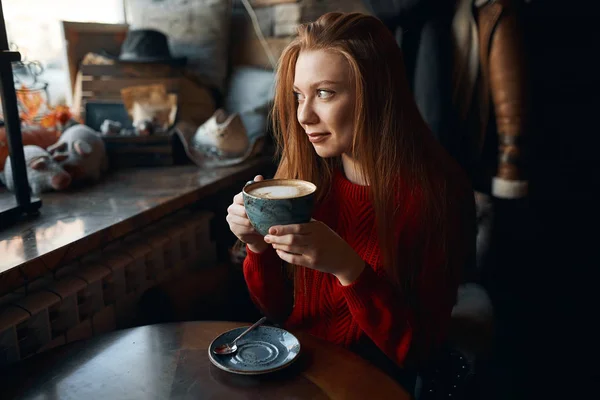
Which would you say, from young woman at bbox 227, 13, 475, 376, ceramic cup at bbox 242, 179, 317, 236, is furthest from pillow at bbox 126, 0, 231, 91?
ceramic cup at bbox 242, 179, 317, 236

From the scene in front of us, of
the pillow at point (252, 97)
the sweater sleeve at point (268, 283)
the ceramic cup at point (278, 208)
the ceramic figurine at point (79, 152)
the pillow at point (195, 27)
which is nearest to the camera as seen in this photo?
the ceramic cup at point (278, 208)

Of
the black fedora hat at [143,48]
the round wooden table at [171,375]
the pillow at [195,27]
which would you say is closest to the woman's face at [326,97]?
the round wooden table at [171,375]

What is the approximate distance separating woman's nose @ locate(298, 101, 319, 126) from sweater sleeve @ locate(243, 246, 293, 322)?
11.8 inches

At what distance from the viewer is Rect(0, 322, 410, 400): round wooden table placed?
834mm

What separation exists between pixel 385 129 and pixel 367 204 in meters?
0.18

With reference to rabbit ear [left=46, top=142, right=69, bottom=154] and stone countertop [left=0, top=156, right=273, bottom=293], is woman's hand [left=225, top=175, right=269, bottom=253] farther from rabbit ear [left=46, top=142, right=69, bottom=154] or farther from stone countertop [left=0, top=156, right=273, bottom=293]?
rabbit ear [left=46, top=142, right=69, bottom=154]

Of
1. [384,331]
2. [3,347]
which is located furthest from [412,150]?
[3,347]

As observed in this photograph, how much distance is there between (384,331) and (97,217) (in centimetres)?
86

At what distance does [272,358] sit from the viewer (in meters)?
0.91

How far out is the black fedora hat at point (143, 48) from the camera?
84.0 inches

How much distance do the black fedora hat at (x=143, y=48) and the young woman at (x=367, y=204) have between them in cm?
115

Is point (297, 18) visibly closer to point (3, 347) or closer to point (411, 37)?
point (411, 37)

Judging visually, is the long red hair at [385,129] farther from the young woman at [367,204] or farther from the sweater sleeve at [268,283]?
the sweater sleeve at [268,283]

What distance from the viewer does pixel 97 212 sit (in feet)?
4.89
